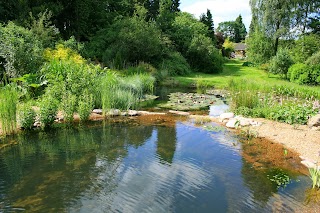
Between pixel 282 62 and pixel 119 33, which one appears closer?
pixel 282 62

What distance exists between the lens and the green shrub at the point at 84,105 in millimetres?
8875

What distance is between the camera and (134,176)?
18.1ft

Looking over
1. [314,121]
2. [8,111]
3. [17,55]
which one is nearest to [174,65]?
[17,55]

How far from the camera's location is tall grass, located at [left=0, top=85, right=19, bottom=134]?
290 inches

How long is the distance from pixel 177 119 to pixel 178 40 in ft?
64.0

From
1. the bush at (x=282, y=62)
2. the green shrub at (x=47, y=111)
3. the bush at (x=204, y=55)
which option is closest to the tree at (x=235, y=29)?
the bush at (x=204, y=55)

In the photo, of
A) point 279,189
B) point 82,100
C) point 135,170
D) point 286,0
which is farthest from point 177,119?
point 286,0

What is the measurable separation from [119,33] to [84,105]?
15.5 metres

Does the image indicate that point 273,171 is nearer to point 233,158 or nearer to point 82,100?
point 233,158

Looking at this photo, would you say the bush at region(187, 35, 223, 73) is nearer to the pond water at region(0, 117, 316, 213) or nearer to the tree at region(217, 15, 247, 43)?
the pond water at region(0, 117, 316, 213)

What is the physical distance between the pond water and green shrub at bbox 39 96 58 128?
33 cm

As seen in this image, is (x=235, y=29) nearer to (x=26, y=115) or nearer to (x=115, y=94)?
(x=115, y=94)

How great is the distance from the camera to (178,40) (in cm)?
2830

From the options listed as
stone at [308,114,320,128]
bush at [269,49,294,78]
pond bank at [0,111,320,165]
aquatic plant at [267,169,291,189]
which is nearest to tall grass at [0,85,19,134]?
pond bank at [0,111,320,165]
